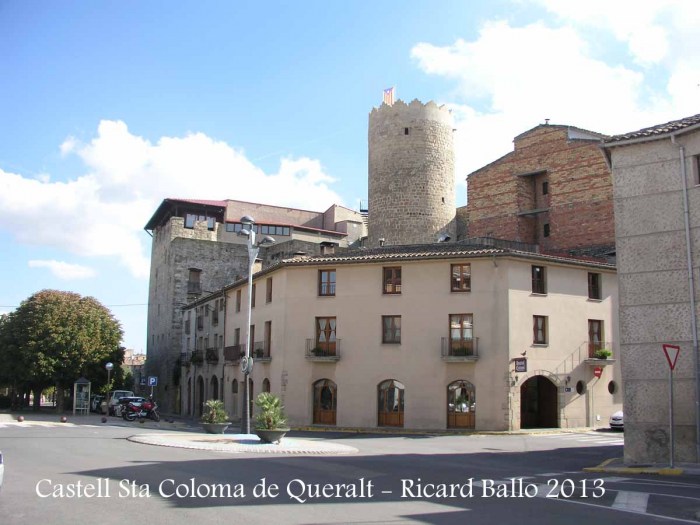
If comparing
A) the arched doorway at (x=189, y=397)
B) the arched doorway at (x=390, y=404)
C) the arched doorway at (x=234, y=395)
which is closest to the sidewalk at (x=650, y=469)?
the arched doorway at (x=390, y=404)

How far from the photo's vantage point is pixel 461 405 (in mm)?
30391

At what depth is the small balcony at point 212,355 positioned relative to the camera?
43.8 metres

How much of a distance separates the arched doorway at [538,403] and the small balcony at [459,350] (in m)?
3.69

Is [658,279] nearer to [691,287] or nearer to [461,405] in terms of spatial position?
[691,287]

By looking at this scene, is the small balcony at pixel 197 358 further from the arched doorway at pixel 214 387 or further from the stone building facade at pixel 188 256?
the stone building facade at pixel 188 256

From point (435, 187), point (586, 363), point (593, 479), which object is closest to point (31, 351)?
point (435, 187)

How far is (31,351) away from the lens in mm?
47656

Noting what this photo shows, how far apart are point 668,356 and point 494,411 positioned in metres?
14.7

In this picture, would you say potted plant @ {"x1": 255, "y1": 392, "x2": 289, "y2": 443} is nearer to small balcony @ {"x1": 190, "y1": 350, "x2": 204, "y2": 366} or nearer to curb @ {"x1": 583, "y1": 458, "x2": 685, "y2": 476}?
curb @ {"x1": 583, "y1": 458, "x2": 685, "y2": 476}

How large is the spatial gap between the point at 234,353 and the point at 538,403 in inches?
663

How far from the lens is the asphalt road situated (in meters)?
9.40

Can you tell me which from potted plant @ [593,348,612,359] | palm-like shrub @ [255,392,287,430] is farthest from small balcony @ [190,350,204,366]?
palm-like shrub @ [255,392,287,430]

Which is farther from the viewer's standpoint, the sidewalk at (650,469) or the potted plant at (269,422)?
the potted plant at (269,422)

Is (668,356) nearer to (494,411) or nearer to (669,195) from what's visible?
(669,195)
